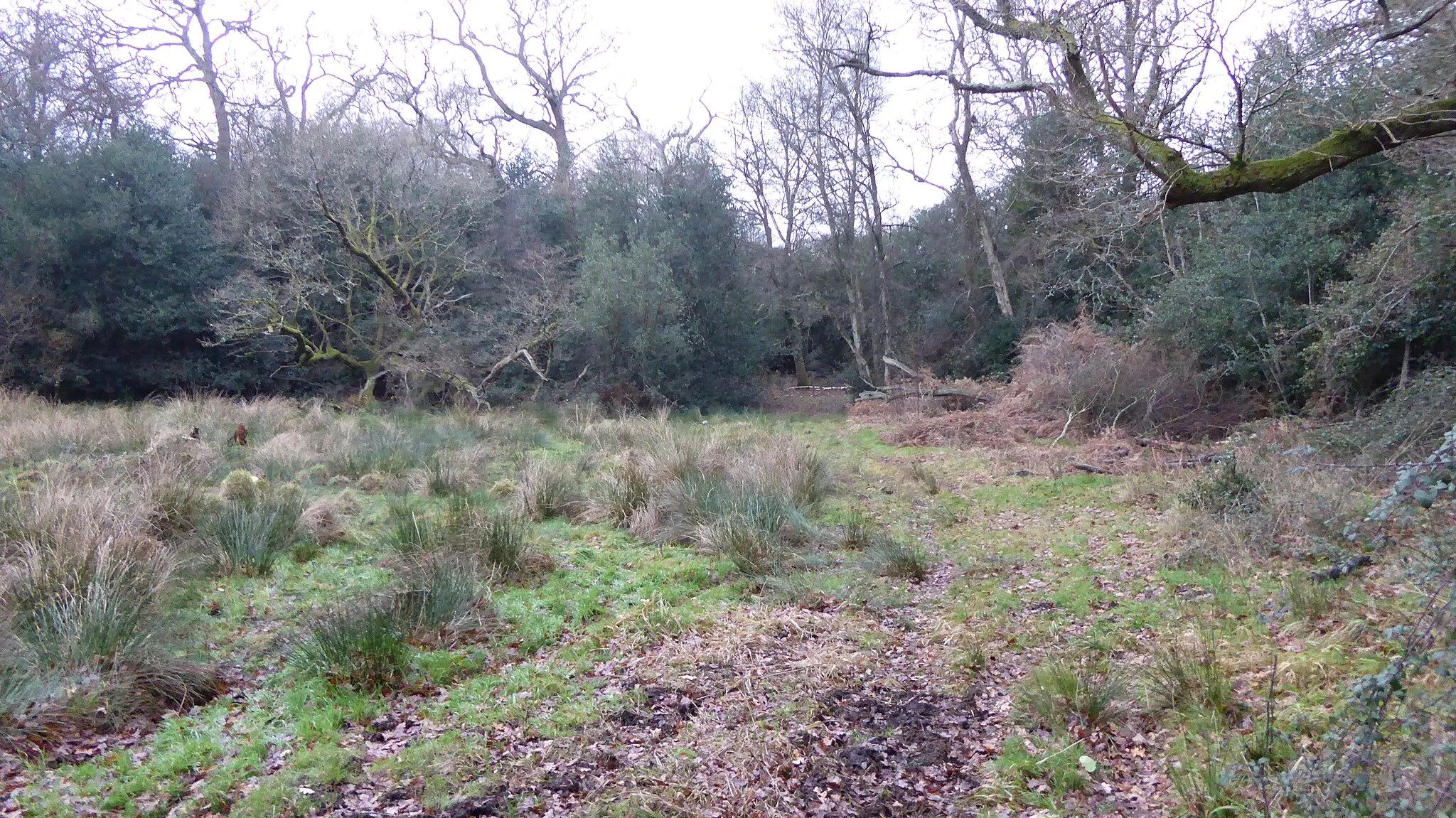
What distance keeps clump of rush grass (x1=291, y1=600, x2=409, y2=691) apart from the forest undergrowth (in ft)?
0.05

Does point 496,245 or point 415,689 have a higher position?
point 496,245

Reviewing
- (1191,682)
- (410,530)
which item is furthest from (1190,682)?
(410,530)

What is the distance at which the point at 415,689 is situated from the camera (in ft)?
14.8

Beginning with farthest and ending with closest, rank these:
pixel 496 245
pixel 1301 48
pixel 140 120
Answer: pixel 496 245 < pixel 140 120 < pixel 1301 48

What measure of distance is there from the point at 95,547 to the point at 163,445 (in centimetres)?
495

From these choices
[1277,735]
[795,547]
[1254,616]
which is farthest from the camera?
[795,547]

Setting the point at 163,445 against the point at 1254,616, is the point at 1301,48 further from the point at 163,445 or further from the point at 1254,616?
the point at 163,445

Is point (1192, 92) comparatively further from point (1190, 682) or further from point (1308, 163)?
point (1190, 682)

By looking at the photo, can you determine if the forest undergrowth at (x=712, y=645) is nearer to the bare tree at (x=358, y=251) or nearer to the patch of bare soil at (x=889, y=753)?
the patch of bare soil at (x=889, y=753)

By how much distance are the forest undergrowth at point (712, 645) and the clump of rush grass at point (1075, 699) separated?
0.7 inches

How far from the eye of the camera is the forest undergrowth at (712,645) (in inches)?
139

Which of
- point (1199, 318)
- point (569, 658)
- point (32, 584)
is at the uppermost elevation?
point (1199, 318)

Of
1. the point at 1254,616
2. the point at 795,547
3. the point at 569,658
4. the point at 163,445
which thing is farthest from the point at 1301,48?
the point at 163,445

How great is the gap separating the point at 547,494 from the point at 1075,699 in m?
5.57
